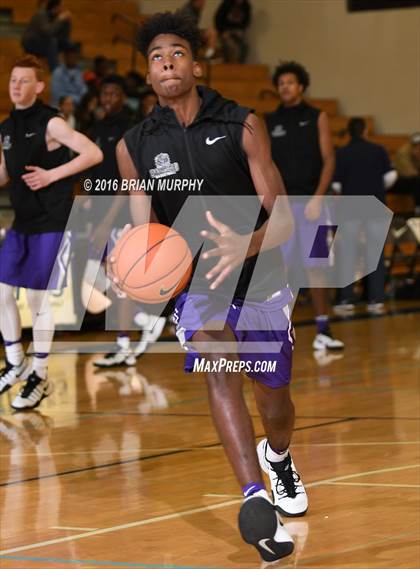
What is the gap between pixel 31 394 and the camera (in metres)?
8.07

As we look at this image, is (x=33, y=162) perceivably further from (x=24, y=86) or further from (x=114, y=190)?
(x=114, y=190)

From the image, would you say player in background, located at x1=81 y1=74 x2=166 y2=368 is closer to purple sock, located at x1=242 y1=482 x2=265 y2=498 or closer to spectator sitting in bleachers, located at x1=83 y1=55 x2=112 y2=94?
spectator sitting in bleachers, located at x1=83 y1=55 x2=112 y2=94

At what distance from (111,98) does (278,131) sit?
1.40 metres

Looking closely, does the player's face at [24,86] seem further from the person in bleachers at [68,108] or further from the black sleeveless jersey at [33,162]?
the person in bleachers at [68,108]

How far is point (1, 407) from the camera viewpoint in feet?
27.0

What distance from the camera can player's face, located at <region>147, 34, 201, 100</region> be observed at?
4.72 m

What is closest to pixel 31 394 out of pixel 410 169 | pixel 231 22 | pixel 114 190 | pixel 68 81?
pixel 114 190

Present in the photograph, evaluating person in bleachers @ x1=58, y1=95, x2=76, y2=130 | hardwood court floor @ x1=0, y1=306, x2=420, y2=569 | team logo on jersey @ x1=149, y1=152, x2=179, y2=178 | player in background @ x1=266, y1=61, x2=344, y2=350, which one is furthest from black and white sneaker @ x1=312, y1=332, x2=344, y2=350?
team logo on jersey @ x1=149, y1=152, x2=179, y2=178

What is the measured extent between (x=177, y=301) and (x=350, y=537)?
109 centimetres

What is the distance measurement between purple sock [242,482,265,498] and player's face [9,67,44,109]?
4.09 metres

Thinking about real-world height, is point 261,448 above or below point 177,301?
below

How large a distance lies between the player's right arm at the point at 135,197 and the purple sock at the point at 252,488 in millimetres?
1187

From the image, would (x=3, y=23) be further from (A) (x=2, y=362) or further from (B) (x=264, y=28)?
(A) (x=2, y=362)

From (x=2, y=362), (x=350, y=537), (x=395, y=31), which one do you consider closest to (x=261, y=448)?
(x=350, y=537)
